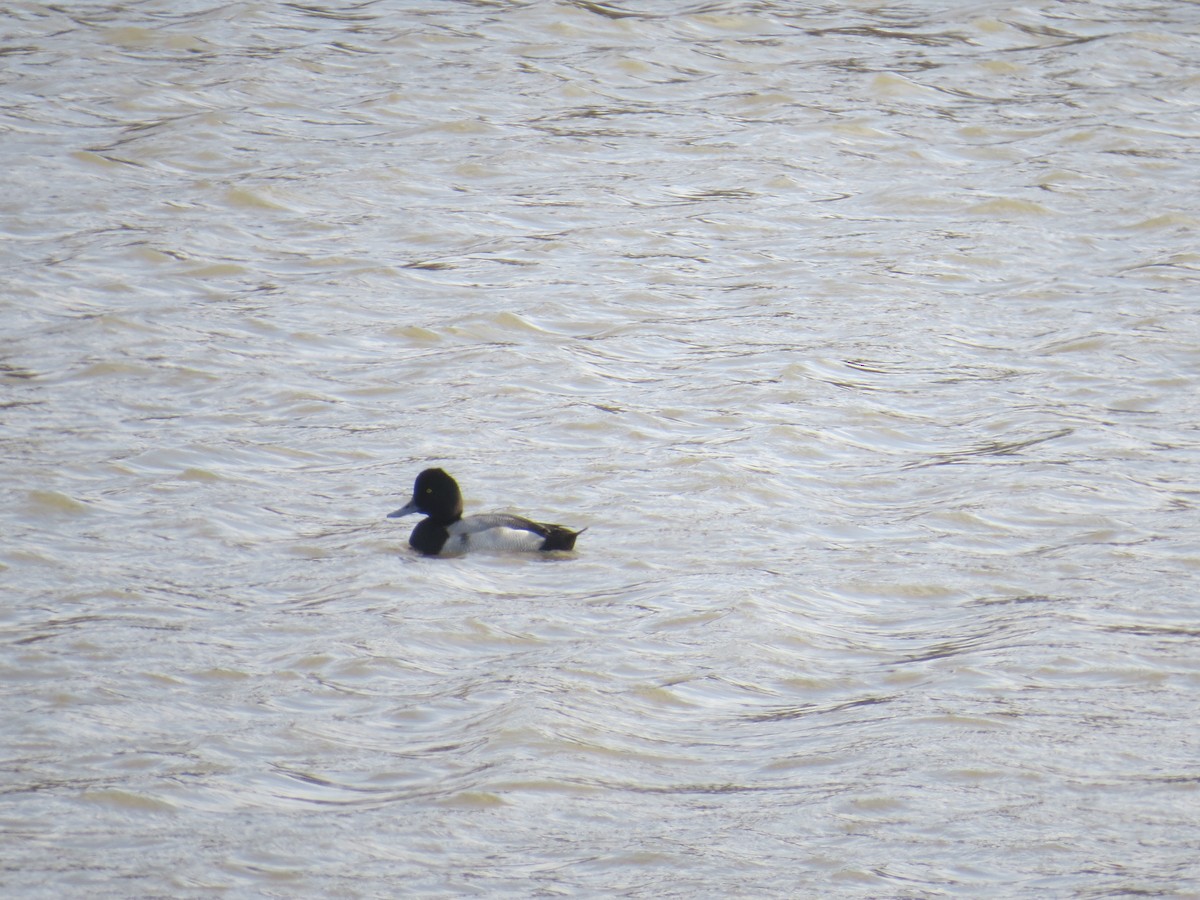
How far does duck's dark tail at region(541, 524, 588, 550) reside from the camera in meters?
7.10

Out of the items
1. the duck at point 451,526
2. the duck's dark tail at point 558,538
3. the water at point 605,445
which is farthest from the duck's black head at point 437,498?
the duck's dark tail at point 558,538

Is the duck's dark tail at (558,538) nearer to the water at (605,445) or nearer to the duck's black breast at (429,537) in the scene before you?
the water at (605,445)

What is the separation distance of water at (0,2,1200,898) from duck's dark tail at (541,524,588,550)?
23 centimetres

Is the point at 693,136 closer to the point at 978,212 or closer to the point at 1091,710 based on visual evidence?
the point at 978,212

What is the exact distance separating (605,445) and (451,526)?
4.74 ft

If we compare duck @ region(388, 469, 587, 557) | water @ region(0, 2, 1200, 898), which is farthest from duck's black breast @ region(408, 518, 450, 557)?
water @ region(0, 2, 1200, 898)

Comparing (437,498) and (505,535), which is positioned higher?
(437,498)

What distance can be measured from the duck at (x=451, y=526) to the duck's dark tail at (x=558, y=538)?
103 millimetres

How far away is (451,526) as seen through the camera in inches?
289

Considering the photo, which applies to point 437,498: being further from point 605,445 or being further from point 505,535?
point 605,445

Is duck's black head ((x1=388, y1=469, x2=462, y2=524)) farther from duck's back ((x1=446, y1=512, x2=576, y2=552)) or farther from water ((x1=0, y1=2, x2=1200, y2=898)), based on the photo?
water ((x1=0, y1=2, x2=1200, y2=898))

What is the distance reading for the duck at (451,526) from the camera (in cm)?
729

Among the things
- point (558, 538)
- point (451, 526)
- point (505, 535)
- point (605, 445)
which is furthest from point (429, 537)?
point (605, 445)

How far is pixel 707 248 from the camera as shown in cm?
1144
